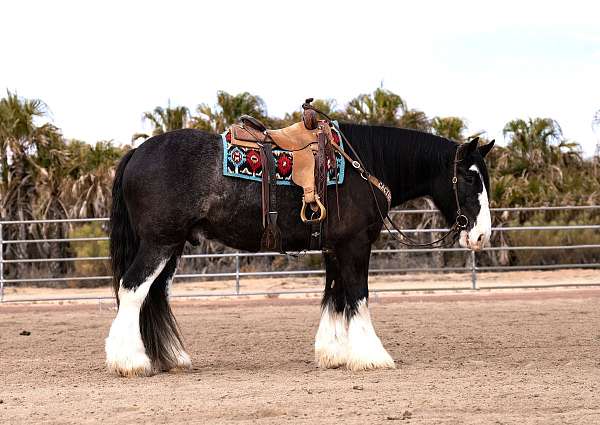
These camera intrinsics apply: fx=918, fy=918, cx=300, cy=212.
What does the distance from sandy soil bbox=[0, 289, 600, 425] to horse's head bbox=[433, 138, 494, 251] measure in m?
0.97

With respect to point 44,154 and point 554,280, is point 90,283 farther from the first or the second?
point 554,280

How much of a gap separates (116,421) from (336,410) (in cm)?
118

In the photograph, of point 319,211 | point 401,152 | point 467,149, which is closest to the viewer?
point 319,211

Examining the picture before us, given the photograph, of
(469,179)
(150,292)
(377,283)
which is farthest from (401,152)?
(377,283)

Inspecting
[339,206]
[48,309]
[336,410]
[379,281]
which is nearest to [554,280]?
[379,281]

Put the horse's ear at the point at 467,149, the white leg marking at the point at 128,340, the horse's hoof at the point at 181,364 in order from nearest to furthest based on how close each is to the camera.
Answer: the white leg marking at the point at 128,340, the horse's hoof at the point at 181,364, the horse's ear at the point at 467,149

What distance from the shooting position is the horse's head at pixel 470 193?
23.0ft

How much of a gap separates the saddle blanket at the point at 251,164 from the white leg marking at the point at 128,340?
99 cm

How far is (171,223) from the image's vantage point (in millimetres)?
6590

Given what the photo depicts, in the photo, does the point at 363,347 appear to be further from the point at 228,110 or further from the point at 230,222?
the point at 228,110

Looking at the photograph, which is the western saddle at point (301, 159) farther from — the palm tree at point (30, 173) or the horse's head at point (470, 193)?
the palm tree at point (30, 173)

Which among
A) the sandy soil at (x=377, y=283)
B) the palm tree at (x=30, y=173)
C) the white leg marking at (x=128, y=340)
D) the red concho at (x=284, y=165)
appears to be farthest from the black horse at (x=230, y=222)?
the palm tree at (x=30, y=173)

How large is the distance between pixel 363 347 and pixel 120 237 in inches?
78.2

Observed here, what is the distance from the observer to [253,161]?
6668 millimetres
